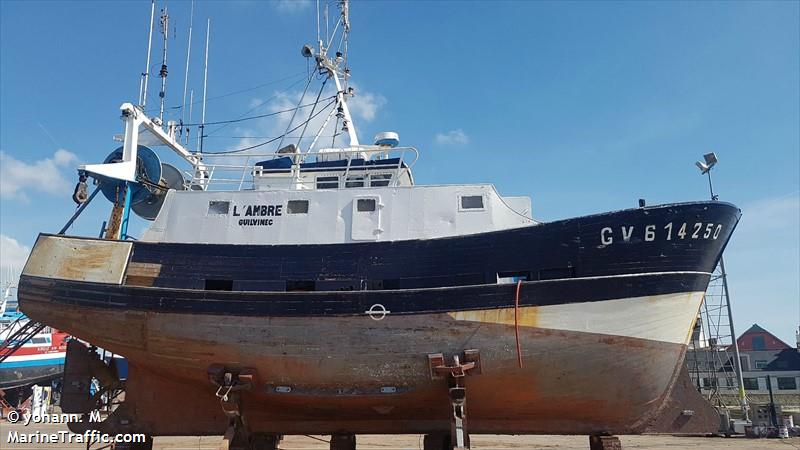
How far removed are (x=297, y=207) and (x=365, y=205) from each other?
1405mm

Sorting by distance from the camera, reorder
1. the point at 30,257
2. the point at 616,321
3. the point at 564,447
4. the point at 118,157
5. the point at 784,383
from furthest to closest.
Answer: the point at 784,383 → the point at 564,447 → the point at 118,157 → the point at 30,257 → the point at 616,321

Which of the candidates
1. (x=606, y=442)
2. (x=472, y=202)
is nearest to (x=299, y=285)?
(x=472, y=202)

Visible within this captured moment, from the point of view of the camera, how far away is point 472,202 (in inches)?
392

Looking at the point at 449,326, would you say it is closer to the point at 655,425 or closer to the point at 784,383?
the point at 655,425

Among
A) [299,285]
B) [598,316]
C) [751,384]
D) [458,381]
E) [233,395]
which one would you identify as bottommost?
[751,384]

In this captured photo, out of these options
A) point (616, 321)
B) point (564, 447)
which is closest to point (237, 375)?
point (616, 321)

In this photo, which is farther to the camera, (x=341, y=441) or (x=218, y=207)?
(x=218, y=207)

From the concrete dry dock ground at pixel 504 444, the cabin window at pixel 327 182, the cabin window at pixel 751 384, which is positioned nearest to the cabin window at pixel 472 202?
the cabin window at pixel 327 182

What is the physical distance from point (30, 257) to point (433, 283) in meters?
8.17

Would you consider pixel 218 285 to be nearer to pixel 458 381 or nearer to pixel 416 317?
pixel 416 317

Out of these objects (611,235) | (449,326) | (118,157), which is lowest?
(449,326)

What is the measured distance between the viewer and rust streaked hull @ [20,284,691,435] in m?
8.67

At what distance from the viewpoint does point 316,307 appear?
9.05 m

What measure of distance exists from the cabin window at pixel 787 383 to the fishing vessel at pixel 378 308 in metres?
30.1
